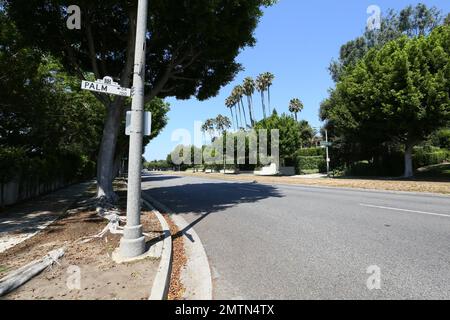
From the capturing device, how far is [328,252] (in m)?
5.48

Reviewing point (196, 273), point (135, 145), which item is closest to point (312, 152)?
point (135, 145)

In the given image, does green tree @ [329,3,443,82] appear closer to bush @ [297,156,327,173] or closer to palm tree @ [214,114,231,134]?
bush @ [297,156,327,173]

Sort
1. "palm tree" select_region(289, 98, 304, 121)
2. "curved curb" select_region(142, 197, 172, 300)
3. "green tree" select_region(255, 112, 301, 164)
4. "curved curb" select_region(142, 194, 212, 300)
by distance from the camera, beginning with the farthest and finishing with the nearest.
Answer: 1. "palm tree" select_region(289, 98, 304, 121)
2. "green tree" select_region(255, 112, 301, 164)
3. "curved curb" select_region(142, 194, 212, 300)
4. "curved curb" select_region(142, 197, 172, 300)

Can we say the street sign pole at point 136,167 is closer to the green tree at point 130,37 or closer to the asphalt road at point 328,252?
the asphalt road at point 328,252

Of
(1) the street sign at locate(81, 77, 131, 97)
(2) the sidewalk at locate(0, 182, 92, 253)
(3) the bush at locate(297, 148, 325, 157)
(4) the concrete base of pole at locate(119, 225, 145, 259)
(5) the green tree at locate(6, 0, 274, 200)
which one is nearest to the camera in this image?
(4) the concrete base of pole at locate(119, 225, 145, 259)

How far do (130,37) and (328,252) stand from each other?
926 centimetres

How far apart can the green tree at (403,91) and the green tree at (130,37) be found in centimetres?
1420

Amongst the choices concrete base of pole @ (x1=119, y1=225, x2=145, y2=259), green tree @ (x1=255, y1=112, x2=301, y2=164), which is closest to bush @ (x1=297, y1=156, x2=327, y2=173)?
green tree @ (x1=255, y1=112, x2=301, y2=164)

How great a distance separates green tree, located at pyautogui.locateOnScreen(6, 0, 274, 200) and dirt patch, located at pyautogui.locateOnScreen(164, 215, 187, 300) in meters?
5.35

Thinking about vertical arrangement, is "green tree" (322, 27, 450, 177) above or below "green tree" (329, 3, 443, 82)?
below

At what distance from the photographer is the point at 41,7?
30.8 ft

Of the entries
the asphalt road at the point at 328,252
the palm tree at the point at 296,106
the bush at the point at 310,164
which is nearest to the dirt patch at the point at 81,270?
the asphalt road at the point at 328,252

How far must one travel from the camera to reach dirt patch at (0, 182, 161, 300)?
376cm

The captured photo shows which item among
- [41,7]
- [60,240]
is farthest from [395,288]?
[41,7]
